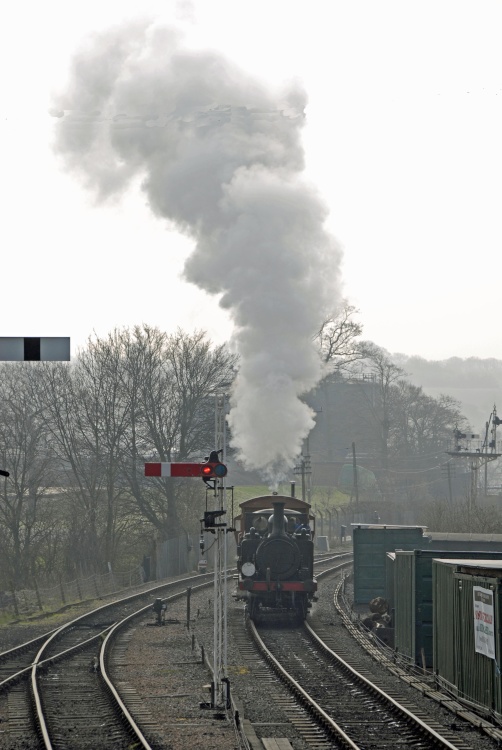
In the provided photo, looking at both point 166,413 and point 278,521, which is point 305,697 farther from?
point 166,413

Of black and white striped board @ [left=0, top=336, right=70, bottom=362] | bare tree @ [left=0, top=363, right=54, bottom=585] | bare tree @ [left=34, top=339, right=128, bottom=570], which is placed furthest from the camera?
bare tree @ [left=34, top=339, right=128, bottom=570]

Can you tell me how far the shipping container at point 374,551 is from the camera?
29.0 m

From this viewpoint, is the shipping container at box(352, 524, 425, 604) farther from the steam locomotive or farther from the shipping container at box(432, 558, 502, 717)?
the shipping container at box(432, 558, 502, 717)

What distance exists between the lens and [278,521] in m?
24.7

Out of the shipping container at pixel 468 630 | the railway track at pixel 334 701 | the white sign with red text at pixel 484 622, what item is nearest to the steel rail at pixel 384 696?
the railway track at pixel 334 701

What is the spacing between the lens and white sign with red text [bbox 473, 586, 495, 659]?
47.1 feet

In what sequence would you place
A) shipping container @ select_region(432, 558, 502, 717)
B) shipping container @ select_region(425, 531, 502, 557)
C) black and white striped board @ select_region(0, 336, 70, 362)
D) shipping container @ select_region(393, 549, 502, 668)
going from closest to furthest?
1. black and white striped board @ select_region(0, 336, 70, 362)
2. shipping container @ select_region(432, 558, 502, 717)
3. shipping container @ select_region(393, 549, 502, 668)
4. shipping container @ select_region(425, 531, 502, 557)

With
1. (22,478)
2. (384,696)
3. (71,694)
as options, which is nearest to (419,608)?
(384,696)

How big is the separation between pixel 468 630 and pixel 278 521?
9.54 metres

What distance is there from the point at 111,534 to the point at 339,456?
137 ft

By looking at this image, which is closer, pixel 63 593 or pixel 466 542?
pixel 466 542

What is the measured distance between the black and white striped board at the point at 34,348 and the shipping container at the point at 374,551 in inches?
729

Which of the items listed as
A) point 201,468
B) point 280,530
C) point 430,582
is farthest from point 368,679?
point 280,530

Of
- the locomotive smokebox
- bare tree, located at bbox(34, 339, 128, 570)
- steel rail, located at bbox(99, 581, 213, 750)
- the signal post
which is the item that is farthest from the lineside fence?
the signal post
